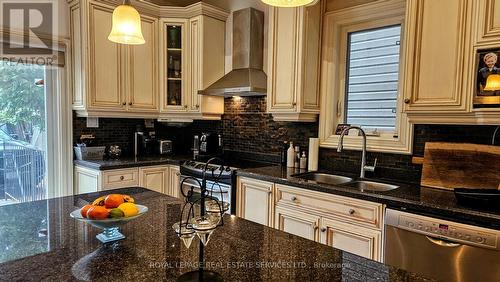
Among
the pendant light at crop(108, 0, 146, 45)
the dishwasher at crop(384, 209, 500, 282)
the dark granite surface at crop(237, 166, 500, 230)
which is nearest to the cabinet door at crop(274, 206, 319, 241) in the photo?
the dark granite surface at crop(237, 166, 500, 230)

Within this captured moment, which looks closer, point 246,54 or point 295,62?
point 295,62

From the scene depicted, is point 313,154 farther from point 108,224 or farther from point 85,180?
point 85,180

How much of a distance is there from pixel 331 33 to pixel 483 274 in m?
2.09

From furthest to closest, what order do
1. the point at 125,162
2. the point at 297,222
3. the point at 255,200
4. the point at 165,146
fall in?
the point at 165,146 < the point at 125,162 < the point at 255,200 < the point at 297,222

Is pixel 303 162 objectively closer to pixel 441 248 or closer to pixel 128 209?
pixel 441 248

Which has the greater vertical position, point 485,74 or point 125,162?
point 485,74

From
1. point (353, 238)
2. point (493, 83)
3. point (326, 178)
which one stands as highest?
point (493, 83)

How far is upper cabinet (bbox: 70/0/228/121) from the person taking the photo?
121 inches

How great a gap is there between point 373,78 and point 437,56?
2.37 ft

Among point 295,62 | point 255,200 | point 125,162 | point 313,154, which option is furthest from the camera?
point 125,162

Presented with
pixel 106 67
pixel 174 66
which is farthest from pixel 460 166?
pixel 106 67

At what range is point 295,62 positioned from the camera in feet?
9.03

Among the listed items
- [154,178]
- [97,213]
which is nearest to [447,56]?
[97,213]

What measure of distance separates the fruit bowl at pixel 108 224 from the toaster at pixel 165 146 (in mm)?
2520
